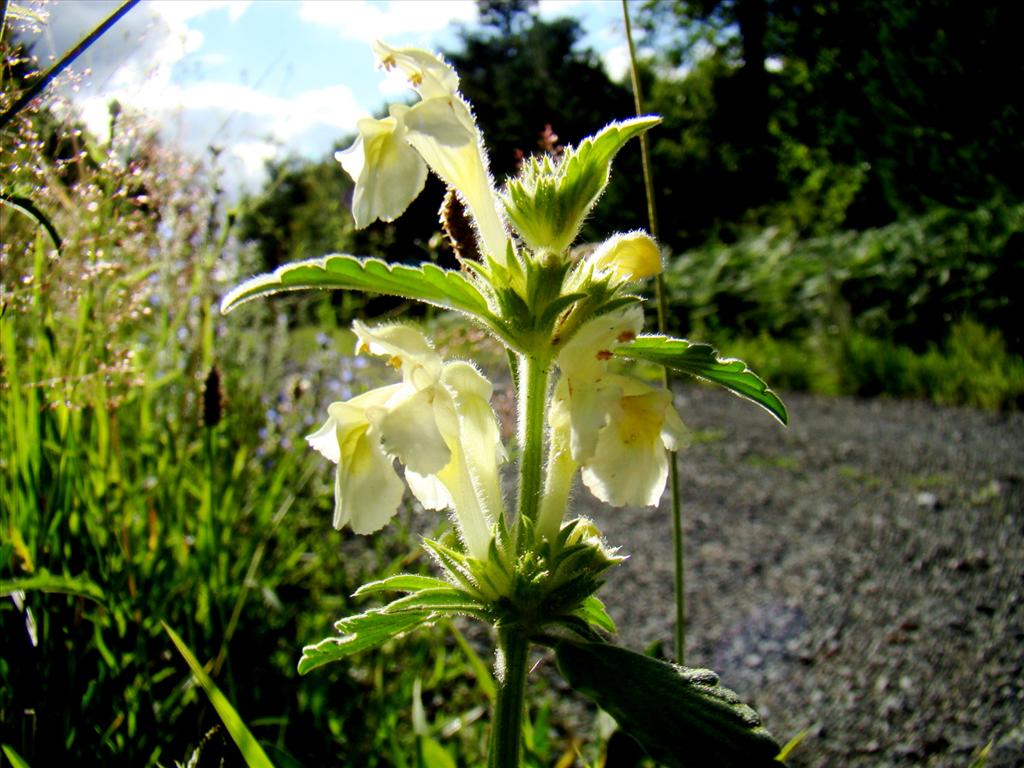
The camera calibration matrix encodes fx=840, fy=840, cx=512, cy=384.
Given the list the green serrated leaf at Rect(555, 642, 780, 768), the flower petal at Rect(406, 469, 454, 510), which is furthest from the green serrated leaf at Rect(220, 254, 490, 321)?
the green serrated leaf at Rect(555, 642, 780, 768)

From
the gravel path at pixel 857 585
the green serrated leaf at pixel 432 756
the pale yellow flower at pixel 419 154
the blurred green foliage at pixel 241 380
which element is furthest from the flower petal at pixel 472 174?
the green serrated leaf at pixel 432 756

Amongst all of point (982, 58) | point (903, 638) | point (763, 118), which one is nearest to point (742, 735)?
point (903, 638)

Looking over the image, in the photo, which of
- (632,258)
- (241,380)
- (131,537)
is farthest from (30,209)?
(241,380)

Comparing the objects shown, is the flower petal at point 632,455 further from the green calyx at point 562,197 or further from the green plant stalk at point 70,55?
the green plant stalk at point 70,55

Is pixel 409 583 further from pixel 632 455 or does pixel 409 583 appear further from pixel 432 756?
pixel 432 756

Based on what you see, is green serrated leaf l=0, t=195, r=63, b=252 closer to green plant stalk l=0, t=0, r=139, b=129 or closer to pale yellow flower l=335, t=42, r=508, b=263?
green plant stalk l=0, t=0, r=139, b=129
